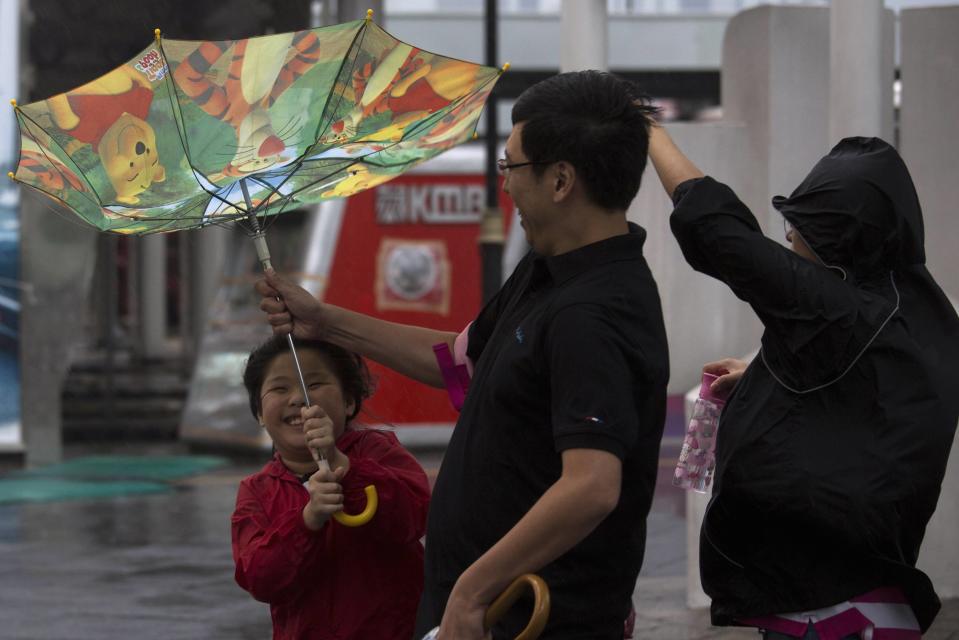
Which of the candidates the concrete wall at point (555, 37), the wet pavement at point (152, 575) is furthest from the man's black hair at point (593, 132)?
the concrete wall at point (555, 37)

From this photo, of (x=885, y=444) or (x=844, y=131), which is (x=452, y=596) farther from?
(x=844, y=131)

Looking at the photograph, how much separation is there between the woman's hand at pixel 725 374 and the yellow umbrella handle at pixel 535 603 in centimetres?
104

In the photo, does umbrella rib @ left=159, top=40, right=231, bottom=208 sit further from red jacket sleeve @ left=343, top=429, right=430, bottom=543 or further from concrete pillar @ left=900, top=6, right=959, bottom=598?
concrete pillar @ left=900, top=6, right=959, bottom=598

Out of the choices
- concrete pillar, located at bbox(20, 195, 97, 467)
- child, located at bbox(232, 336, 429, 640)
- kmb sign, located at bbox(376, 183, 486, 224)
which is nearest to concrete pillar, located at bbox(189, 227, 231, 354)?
concrete pillar, located at bbox(20, 195, 97, 467)

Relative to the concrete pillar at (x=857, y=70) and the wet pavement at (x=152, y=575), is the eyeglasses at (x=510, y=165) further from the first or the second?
the concrete pillar at (x=857, y=70)

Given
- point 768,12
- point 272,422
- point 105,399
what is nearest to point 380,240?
point 105,399

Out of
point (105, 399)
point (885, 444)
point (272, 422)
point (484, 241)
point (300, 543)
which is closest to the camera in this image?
point (885, 444)

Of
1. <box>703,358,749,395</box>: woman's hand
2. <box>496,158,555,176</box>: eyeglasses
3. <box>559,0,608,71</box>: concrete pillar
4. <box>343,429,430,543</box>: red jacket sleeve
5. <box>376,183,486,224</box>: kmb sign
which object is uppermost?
<box>559,0,608,71</box>: concrete pillar

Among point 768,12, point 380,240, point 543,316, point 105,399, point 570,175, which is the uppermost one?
point 768,12

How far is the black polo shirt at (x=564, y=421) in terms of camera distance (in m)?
2.38

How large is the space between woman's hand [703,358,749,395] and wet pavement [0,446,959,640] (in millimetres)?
2738

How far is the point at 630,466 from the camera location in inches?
99.0

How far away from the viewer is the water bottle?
133 inches

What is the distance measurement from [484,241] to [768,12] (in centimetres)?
487
